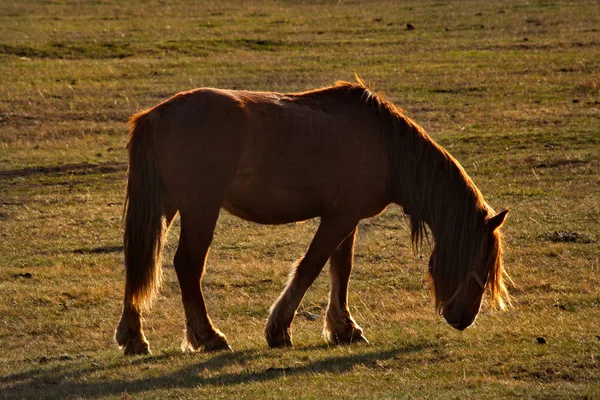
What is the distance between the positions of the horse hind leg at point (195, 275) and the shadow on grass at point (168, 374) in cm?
21

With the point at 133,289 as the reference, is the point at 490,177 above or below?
below

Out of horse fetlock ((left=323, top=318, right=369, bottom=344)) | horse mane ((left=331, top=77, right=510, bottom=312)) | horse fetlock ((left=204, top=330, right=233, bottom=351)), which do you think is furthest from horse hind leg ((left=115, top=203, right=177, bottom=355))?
horse mane ((left=331, top=77, right=510, bottom=312))

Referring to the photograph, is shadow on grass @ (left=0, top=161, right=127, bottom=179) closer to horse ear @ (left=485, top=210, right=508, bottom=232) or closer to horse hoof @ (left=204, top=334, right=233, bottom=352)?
horse hoof @ (left=204, top=334, right=233, bottom=352)

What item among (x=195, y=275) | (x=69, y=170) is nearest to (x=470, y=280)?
(x=195, y=275)

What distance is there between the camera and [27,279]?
1169 cm

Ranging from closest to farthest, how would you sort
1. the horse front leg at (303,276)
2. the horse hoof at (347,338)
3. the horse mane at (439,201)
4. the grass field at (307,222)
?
the grass field at (307,222) → the horse mane at (439,201) → the horse front leg at (303,276) → the horse hoof at (347,338)

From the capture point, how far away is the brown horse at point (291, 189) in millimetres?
8391

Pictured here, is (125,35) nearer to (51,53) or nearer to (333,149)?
(51,53)

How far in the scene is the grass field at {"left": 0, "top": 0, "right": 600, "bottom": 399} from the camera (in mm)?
7801

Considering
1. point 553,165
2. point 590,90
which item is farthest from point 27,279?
point 590,90

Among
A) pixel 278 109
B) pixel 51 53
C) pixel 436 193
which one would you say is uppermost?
pixel 278 109

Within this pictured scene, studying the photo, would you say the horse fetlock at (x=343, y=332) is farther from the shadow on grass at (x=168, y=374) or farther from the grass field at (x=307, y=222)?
the shadow on grass at (x=168, y=374)

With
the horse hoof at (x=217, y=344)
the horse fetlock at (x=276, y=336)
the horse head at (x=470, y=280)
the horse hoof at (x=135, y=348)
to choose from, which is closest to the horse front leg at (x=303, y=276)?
the horse fetlock at (x=276, y=336)

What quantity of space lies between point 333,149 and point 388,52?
1882 centimetres
